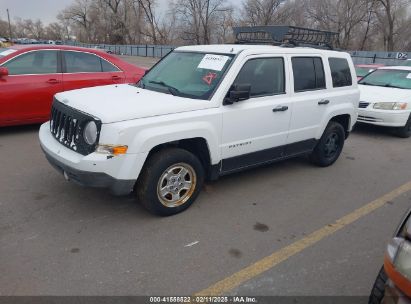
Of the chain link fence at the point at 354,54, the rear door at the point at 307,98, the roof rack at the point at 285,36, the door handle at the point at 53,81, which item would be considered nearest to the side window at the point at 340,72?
the rear door at the point at 307,98

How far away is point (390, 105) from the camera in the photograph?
7887 millimetres

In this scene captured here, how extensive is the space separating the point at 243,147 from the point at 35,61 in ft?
14.5

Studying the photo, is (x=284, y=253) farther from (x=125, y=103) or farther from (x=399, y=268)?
(x=125, y=103)

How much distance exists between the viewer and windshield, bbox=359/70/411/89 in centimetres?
869

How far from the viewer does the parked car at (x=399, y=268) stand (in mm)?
1941

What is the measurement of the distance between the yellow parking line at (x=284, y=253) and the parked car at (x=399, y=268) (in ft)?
3.59

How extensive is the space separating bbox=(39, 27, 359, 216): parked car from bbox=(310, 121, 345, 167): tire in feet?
0.59

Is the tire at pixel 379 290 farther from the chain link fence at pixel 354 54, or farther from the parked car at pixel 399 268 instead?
the chain link fence at pixel 354 54

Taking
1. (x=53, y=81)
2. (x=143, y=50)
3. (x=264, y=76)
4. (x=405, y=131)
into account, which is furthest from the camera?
(x=143, y=50)

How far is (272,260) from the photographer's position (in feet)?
10.7

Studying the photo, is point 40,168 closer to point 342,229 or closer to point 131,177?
point 131,177

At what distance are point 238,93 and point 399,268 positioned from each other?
2.44 meters

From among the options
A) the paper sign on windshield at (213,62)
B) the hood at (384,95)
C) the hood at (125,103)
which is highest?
the paper sign on windshield at (213,62)

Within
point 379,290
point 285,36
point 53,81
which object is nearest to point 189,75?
point 285,36
